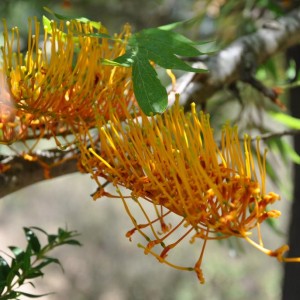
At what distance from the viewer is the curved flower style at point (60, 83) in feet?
2.04

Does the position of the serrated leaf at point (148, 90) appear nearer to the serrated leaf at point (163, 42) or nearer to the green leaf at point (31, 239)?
the serrated leaf at point (163, 42)

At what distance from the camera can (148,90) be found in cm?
59

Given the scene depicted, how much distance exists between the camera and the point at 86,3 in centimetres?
198

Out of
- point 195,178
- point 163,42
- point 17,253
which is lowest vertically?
point 17,253

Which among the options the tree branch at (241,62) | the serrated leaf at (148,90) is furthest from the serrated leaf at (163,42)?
the tree branch at (241,62)

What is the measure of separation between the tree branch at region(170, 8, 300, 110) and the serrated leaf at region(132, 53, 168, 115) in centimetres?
24

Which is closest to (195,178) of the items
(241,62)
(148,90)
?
(148,90)

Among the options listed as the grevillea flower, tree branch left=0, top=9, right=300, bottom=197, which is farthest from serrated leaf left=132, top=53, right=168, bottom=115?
tree branch left=0, top=9, right=300, bottom=197

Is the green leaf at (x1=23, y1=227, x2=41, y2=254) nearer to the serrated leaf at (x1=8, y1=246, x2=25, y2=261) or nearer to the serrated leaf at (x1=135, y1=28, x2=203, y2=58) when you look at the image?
the serrated leaf at (x1=8, y1=246, x2=25, y2=261)

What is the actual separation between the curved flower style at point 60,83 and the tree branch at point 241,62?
18 cm

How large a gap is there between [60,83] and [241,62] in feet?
1.64

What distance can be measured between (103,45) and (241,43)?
0.45 metres

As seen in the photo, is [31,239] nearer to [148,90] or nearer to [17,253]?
[17,253]

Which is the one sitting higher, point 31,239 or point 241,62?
point 241,62
